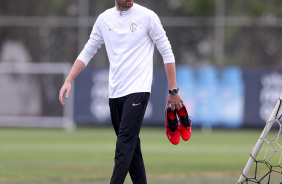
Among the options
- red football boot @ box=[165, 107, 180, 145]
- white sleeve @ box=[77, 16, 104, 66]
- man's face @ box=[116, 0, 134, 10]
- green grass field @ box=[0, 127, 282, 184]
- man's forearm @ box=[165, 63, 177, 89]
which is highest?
man's face @ box=[116, 0, 134, 10]

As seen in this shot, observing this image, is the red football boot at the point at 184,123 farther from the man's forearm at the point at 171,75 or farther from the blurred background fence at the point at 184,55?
the blurred background fence at the point at 184,55

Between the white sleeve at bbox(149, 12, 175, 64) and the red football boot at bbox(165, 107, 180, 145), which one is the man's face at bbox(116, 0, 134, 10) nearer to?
the white sleeve at bbox(149, 12, 175, 64)

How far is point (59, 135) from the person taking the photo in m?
20.5

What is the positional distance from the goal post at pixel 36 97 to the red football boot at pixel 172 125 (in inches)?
604

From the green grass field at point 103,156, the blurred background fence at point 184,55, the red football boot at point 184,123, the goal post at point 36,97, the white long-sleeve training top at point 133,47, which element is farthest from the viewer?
the goal post at point 36,97

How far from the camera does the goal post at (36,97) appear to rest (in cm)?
2291

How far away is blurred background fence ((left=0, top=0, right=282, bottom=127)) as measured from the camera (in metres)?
21.5

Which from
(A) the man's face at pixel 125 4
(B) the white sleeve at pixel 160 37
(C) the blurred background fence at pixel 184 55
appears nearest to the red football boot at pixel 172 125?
(B) the white sleeve at pixel 160 37

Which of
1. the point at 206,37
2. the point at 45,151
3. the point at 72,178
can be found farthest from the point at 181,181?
the point at 206,37

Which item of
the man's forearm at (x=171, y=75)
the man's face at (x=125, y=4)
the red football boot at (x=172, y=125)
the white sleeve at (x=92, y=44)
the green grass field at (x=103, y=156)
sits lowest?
the green grass field at (x=103, y=156)

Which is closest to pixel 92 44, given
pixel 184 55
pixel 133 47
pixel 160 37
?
pixel 133 47

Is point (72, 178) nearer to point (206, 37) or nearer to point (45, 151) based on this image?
point (45, 151)

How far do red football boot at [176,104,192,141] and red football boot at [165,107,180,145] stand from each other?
5 cm

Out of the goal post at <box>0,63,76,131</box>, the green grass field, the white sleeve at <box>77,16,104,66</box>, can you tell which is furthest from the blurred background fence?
the white sleeve at <box>77,16,104,66</box>
